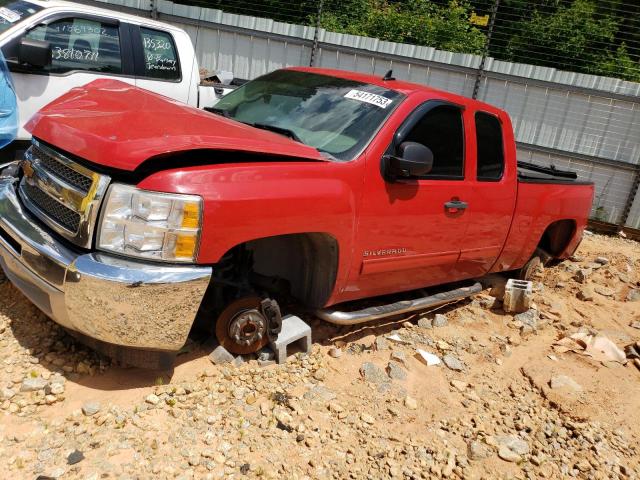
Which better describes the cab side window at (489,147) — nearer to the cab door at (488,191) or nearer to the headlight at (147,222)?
the cab door at (488,191)

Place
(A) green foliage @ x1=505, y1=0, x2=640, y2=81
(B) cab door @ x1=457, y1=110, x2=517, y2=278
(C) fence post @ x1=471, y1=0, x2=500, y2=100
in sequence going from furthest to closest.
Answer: (A) green foliage @ x1=505, y1=0, x2=640, y2=81, (C) fence post @ x1=471, y1=0, x2=500, y2=100, (B) cab door @ x1=457, y1=110, x2=517, y2=278

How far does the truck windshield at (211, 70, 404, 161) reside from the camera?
3.48 m

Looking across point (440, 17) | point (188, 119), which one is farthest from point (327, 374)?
point (440, 17)

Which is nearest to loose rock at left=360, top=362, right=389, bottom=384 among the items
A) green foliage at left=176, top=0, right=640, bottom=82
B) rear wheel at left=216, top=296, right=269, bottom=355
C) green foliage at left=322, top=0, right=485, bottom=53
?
rear wheel at left=216, top=296, right=269, bottom=355

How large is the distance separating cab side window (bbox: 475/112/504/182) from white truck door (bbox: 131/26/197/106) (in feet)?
10.7

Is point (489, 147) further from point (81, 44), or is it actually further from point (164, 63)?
point (81, 44)

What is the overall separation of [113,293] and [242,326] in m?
0.85

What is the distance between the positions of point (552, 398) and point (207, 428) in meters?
2.27

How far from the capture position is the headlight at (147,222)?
2.57 meters

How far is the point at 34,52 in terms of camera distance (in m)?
4.84

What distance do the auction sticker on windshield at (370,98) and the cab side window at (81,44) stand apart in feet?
10.1

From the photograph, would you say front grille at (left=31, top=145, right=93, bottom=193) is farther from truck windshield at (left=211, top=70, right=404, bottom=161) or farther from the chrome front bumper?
truck windshield at (left=211, top=70, right=404, bottom=161)

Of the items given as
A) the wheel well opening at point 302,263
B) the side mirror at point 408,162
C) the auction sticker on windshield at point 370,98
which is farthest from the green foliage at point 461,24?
the wheel well opening at point 302,263

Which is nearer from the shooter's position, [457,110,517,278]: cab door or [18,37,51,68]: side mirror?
[457,110,517,278]: cab door
